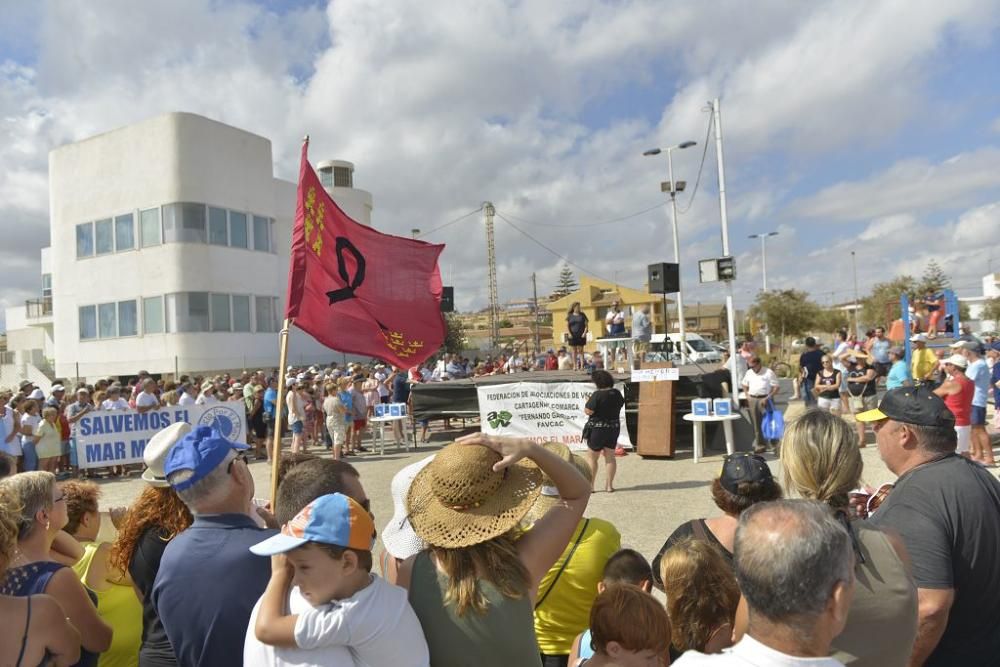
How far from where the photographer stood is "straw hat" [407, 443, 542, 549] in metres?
1.99

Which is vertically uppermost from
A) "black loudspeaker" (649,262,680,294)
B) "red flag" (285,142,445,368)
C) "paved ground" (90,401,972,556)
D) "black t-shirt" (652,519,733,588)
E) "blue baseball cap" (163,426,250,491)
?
"black loudspeaker" (649,262,680,294)

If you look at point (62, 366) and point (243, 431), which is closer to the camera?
point (243, 431)

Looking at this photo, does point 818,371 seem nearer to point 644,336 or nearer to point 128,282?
point 644,336

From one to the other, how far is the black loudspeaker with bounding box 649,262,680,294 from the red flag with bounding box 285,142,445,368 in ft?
32.3

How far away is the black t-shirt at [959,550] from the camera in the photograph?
7.79ft

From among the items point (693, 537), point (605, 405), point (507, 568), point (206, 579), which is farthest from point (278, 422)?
point (605, 405)

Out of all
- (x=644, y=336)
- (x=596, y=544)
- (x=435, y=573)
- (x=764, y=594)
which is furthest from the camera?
(x=644, y=336)

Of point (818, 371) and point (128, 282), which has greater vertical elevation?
point (128, 282)

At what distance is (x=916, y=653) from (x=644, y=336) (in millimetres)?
13746

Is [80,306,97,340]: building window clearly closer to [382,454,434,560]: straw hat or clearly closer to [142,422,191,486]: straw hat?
[142,422,191,486]: straw hat

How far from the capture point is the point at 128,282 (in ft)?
83.9

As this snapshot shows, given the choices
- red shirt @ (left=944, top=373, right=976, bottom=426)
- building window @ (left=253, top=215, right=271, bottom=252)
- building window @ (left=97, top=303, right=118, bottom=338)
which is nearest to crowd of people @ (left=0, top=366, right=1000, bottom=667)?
red shirt @ (left=944, top=373, right=976, bottom=426)

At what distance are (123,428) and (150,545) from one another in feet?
38.3

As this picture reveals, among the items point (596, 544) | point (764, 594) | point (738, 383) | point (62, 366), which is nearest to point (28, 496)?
point (596, 544)
